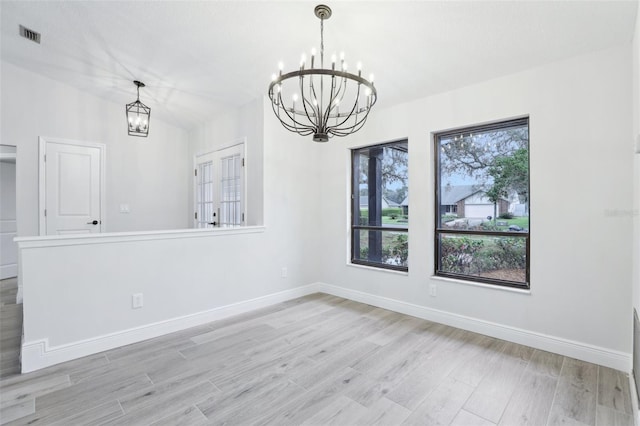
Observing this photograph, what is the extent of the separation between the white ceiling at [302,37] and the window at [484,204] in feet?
1.96

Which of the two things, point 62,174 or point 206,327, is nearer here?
point 206,327

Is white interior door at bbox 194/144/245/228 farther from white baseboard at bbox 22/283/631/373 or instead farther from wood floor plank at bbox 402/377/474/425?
wood floor plank at bbox 402/377/474/425

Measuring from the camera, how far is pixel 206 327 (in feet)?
10.8

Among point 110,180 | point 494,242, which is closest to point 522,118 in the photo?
point 494,242

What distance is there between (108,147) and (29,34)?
182 centimetres

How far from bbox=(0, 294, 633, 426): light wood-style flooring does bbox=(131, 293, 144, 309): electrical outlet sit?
355 millimetres

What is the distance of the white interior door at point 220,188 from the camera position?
4.41 m

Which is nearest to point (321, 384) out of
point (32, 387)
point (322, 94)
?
point (32, 387)

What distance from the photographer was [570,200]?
8.48ft

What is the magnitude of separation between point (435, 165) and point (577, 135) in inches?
49.7

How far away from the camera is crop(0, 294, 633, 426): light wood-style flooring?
73.5 inches

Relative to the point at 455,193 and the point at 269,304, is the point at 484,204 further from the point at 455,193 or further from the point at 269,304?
the point at 269,304

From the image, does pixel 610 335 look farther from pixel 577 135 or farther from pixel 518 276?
pixel 577 135

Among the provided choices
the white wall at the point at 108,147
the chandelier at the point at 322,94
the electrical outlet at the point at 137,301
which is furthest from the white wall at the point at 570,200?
the white wall at the point at 108,147
